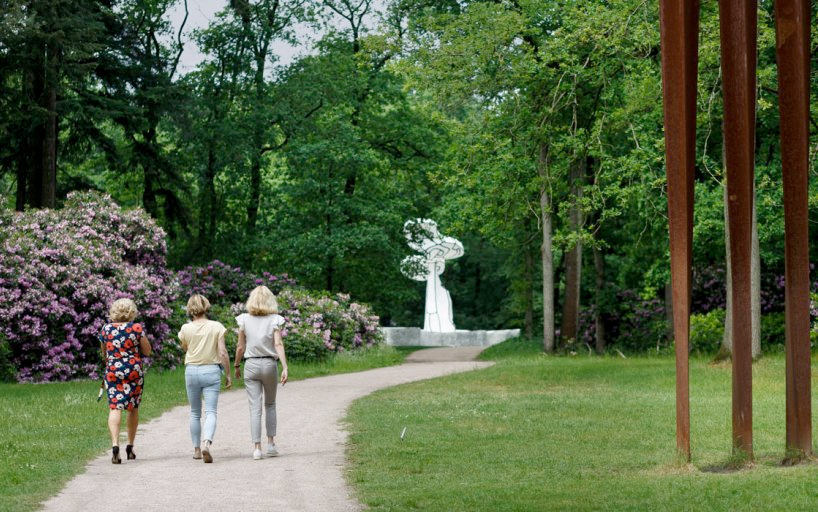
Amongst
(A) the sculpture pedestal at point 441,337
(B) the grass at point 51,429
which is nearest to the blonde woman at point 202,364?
(B) the grass at point 51,429

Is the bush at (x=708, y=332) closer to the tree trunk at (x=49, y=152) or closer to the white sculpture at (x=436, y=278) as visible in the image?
the white sculpture at (x=436, y=278)

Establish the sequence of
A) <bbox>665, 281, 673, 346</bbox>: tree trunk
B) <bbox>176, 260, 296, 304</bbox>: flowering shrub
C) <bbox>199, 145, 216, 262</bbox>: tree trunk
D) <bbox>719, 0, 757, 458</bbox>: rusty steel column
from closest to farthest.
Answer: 1. <bbox>719, 0, 757, 458</bbox>: rusty steel column
2. <bbox>176, 260, 296, 304</bbox>: flowering shrub
3. <bbox>665, 281, 673, 346</bbox>: tree trunk
4. <bbox>199, 145, 216, 262</bbox>: tree trunk

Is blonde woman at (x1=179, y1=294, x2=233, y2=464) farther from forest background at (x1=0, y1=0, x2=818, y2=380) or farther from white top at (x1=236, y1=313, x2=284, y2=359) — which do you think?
forest background at (x1=0, y1=0, x2=818, y2=380)

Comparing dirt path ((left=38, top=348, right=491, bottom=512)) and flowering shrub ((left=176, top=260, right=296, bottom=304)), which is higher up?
flowering shrub ((left=176, top=260, right=296, bottom=304))

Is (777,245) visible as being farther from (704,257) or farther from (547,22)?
(547,22)

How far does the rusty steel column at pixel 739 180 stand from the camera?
10.7 meters

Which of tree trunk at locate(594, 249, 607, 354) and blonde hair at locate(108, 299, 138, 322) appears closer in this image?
blonde hair at locate(108, 299, 138, 322)

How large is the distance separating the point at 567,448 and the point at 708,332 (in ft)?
65.3

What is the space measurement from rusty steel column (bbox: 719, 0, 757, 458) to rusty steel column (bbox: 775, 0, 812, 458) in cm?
50

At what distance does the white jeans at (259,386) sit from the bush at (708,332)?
21.1 m

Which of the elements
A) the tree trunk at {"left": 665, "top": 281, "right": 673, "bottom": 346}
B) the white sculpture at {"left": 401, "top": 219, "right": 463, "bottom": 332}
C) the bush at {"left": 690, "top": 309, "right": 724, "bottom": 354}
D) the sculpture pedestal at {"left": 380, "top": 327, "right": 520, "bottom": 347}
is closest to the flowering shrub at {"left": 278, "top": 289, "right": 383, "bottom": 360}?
the white sculpture at {"left": 401, "top": 219, "right": 463, "bottom": 332}

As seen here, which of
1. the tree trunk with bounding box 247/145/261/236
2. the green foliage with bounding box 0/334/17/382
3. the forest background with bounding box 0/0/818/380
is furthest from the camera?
the tree trunk with bounding box 247/145/261/236

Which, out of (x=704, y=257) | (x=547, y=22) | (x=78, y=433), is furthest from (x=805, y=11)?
(x=704, y=257)

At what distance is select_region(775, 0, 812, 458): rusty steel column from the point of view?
10891mm
